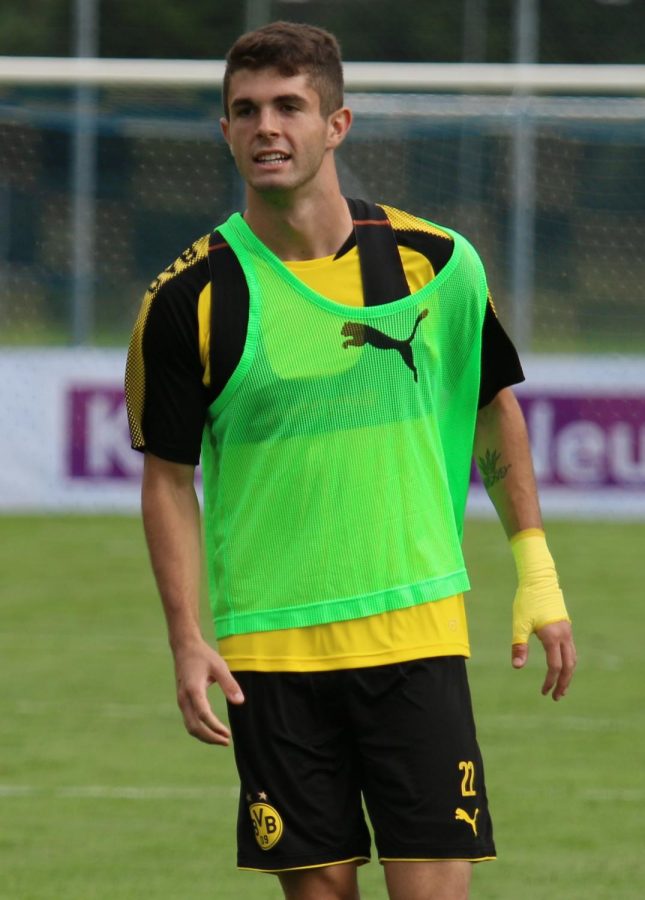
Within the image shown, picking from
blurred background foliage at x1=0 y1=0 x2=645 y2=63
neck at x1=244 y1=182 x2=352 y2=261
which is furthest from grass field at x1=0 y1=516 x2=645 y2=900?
blurred background foliage at x1=0 y1=0 x2=645 y2=63

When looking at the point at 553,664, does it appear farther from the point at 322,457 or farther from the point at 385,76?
the point at 385,76

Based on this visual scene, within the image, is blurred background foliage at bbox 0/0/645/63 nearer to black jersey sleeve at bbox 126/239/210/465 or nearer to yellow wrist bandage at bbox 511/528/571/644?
yellow wrist bandage at bbox 511/528/571/644

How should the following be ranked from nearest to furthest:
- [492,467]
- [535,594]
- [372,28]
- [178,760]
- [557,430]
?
[535,594], [492,467], [178,760], [557,430], [372,28]

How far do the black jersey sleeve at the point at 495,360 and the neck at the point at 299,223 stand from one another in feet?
1.17

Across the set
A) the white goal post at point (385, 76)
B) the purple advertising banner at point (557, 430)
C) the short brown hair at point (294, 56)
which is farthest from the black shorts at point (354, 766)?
the purple advertising banner at point (557, 430)

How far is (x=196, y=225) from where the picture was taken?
16.0m

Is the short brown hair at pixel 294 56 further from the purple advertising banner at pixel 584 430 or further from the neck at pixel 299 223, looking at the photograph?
the purple advertising banner at pixel 584 430

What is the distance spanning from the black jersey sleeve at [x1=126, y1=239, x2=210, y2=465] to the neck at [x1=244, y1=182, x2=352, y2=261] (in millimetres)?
145

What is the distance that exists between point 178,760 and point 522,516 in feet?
10.7

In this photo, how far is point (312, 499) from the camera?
3.74 meters

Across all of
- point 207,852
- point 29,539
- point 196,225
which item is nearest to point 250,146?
point 207,852

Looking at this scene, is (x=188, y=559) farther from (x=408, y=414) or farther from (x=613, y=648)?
(x=613, y=648)

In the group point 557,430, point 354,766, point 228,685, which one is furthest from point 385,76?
point 228,685

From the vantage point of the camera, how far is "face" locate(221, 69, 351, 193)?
368 centimetres
